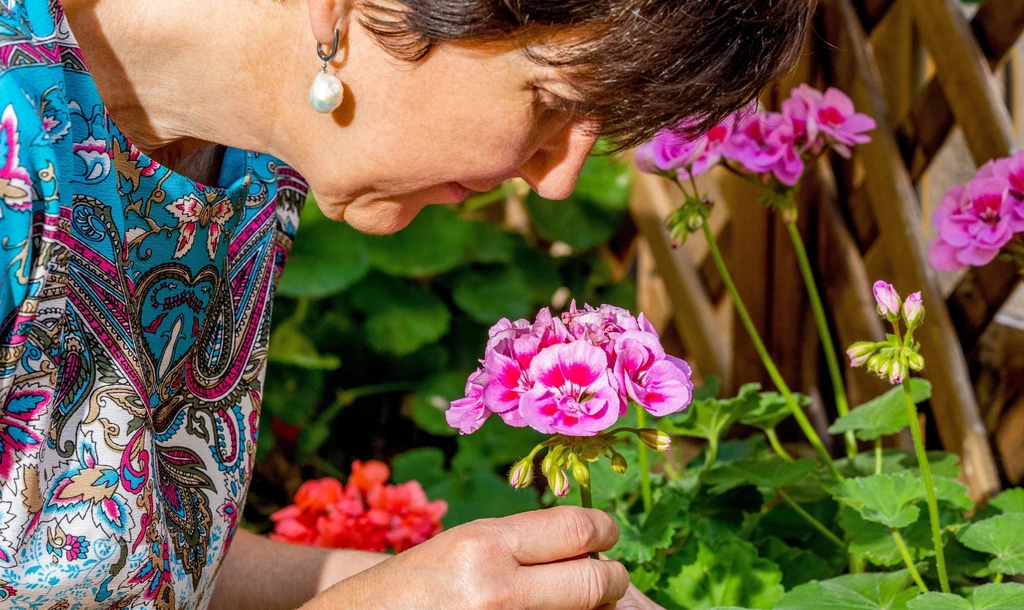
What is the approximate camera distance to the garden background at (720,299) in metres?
1.33

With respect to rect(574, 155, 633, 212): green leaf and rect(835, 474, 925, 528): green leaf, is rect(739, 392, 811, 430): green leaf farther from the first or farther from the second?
rect(574, 155, 633, 212): green leaf

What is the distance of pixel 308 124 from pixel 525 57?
183 mm

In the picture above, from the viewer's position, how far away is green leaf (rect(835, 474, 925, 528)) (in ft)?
3.02

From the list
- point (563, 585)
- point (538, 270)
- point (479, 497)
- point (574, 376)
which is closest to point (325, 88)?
point (574, 376)

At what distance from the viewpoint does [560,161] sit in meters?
0.84

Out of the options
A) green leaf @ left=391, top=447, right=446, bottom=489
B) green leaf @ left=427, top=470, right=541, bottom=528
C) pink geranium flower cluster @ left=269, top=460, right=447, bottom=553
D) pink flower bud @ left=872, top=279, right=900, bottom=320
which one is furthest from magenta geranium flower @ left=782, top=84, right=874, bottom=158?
green leaf @ left=391, top=447, right=446, bottom=489

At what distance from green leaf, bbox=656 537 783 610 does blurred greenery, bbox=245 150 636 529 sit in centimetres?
112

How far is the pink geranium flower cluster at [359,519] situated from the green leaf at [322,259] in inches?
31.6

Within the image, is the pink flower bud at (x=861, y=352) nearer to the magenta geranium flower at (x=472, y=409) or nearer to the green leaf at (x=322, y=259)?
the magenta geranium flower at (x=472, y=409)

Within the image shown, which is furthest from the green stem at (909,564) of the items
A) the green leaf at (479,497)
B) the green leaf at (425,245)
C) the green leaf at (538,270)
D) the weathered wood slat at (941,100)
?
the green leaf at (538,270)

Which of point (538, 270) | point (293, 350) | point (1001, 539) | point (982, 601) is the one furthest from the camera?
point (538, 270)

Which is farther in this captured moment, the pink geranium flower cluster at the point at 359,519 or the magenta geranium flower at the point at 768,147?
the pink geranium flower cluster at the point at 359,519

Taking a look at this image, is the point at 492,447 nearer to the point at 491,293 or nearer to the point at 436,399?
the point at 436,399

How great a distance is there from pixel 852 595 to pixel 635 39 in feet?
1.67
